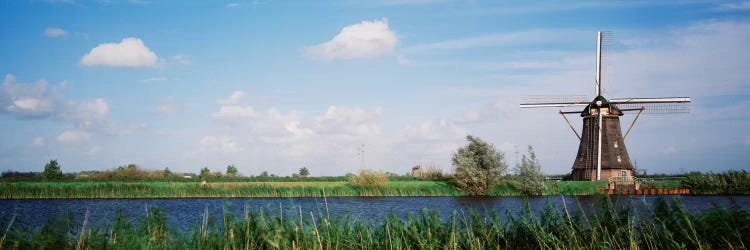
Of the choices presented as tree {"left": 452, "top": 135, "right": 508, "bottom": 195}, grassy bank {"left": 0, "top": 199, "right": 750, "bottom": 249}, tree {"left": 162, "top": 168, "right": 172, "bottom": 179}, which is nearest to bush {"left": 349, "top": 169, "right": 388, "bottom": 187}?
tree {"left": 452, "top": 135, "right": 508, "bottom": 195}

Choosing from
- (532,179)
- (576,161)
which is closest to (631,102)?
(576,161)

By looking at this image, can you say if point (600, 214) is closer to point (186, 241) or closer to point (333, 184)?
point (186, 241)

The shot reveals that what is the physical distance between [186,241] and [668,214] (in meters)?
8.09

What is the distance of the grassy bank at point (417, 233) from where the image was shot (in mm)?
10203

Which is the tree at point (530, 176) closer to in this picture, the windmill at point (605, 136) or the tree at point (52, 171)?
the windmill at point (605, 136)

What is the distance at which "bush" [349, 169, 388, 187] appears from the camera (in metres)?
42.8

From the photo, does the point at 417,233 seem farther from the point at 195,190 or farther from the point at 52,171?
the point at 52,171

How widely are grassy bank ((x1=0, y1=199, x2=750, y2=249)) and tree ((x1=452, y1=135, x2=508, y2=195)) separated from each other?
30268 millimetres

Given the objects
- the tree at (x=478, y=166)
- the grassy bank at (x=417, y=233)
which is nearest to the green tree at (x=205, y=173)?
the tree at (x=478, y=166)

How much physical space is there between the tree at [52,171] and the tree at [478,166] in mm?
30713

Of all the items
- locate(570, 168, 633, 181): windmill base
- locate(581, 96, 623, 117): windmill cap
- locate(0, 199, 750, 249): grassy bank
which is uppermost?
locate(581, 96, 623, 117): windmill cap

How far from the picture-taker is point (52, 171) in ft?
168

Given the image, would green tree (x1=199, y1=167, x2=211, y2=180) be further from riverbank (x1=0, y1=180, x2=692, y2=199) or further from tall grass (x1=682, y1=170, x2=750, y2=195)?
tall grass (x1=682, y1=170, x2=750, y2=195)

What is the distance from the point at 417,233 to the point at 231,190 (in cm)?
3078
